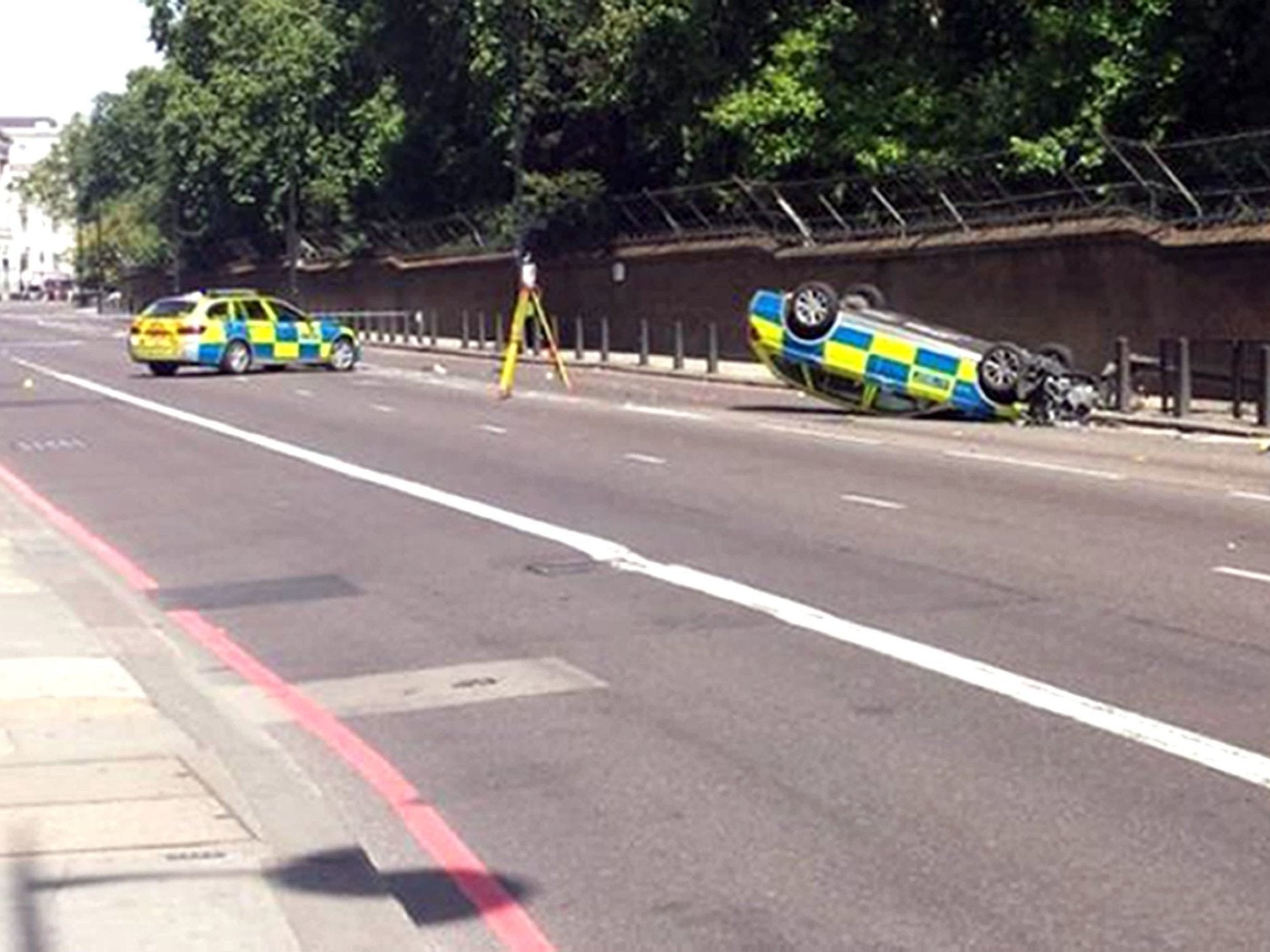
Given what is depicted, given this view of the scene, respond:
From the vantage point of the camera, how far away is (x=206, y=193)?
308ft

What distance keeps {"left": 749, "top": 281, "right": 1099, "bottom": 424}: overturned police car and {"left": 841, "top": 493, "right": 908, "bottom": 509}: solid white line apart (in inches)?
366

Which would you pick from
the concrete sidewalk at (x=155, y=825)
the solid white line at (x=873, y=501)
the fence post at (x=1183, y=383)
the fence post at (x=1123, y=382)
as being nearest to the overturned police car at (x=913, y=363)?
the fence post at (x=1183, y=383)

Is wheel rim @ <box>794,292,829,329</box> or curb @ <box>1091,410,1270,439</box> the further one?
wheel rim @ <box>794,292,829,329</box>

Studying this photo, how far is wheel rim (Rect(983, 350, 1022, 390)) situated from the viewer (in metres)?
27.3

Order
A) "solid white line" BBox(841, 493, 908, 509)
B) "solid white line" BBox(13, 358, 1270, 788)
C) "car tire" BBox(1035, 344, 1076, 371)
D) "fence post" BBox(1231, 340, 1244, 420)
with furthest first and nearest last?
"car tire" BBox(1035, 344, 1076, 371) → "fence post" BBox(1231, 340, 1244, 420) → "solid white line" BBox(841, 493, 908, 509) → "solid white line" BBox(13, 358, 1270, 788)

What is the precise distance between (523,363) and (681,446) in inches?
1080

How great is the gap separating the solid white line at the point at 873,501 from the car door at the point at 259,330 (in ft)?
89.6

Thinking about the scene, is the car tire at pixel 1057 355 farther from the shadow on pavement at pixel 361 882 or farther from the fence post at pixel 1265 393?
the shadow on pavement at pixel 361 882

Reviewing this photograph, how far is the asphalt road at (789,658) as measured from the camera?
6984 mm

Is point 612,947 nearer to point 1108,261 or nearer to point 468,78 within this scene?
point 1108,261

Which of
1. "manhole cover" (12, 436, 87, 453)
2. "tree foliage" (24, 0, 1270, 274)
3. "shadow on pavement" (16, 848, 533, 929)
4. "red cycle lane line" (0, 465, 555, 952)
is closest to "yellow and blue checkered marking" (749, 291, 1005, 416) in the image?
"manhole cover" (12, 436, 87, 453)

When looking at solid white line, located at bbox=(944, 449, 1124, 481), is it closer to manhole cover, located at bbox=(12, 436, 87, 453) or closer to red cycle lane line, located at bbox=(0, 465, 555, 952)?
red cycle lane line, located at bbox=(0, 465, 555, 952)

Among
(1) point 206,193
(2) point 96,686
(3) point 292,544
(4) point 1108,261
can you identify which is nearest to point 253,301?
(4) point 1108,261

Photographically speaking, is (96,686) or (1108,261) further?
(1108,261)
